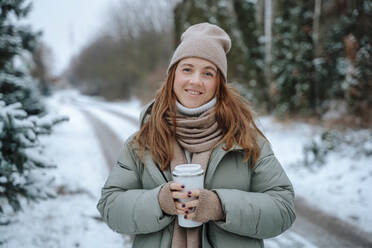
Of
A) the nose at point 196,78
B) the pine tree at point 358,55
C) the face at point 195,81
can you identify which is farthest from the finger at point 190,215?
the pine tree at point 358,55

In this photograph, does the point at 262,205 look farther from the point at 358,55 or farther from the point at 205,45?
the point at 358,55

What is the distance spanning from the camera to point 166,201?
121 cm

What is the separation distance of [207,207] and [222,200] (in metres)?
0.09

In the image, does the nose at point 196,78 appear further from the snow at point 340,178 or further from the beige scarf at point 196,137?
the snow at point 340,178

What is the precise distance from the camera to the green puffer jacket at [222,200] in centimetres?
124

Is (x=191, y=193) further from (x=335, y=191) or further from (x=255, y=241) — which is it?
(x=335, y=191)

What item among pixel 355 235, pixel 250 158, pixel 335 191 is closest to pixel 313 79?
pixel 335 191

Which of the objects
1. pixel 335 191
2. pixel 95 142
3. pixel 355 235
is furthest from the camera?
pixel 95 142

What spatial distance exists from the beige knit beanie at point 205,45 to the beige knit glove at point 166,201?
769mm

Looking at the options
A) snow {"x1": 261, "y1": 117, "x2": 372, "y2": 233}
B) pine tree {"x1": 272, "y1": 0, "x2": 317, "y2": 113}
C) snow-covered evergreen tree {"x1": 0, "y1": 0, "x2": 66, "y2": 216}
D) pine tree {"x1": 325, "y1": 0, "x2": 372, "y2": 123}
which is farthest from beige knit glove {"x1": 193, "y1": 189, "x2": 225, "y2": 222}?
pine tree {"x1": 272, "y1": 0, "x2": 317, "y2": 113}

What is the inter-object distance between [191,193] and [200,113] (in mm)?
528

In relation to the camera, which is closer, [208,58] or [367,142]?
[208,58]

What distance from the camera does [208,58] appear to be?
4.77ft

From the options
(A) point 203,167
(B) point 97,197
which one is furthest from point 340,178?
(B) point 97,197
